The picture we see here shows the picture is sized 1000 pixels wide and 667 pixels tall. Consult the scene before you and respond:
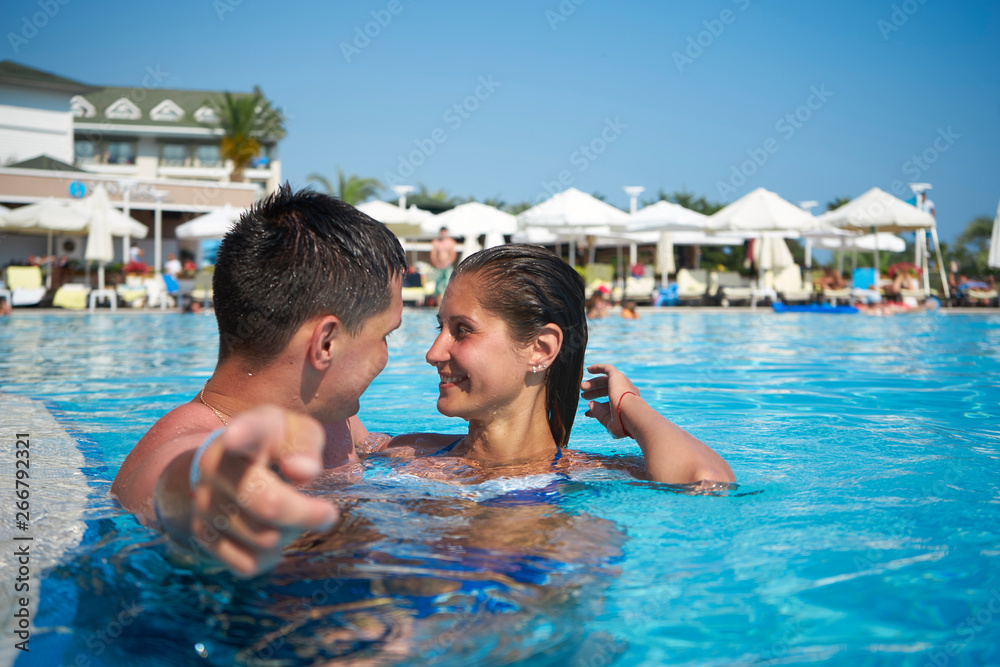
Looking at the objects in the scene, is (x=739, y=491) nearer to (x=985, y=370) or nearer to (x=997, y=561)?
(x=997, y=561)

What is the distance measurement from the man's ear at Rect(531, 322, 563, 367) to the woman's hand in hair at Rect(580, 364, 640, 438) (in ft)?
0.67

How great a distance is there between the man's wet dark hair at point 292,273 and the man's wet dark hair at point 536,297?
69cm

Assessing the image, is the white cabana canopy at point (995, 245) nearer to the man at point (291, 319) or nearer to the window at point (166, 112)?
the man at point (291, 319)

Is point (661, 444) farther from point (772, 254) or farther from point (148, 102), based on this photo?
point (148, 102)

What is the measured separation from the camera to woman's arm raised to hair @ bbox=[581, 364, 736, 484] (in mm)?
2293

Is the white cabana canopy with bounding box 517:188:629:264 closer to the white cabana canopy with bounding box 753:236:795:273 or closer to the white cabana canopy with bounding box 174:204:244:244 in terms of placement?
the white cabana canopy with bounding box 753:236:795:273

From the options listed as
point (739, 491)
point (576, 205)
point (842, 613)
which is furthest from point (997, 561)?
point (576, 205)

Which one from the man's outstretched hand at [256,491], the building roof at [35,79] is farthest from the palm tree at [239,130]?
the man's outstretched hand at [256,491]

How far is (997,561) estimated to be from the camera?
6.60 ft

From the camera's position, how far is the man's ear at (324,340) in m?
1.61

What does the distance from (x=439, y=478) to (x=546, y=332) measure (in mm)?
599

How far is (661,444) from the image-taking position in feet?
7.68

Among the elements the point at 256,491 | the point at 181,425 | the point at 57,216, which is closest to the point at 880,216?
the point at 181,425

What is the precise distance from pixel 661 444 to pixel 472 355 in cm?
66
